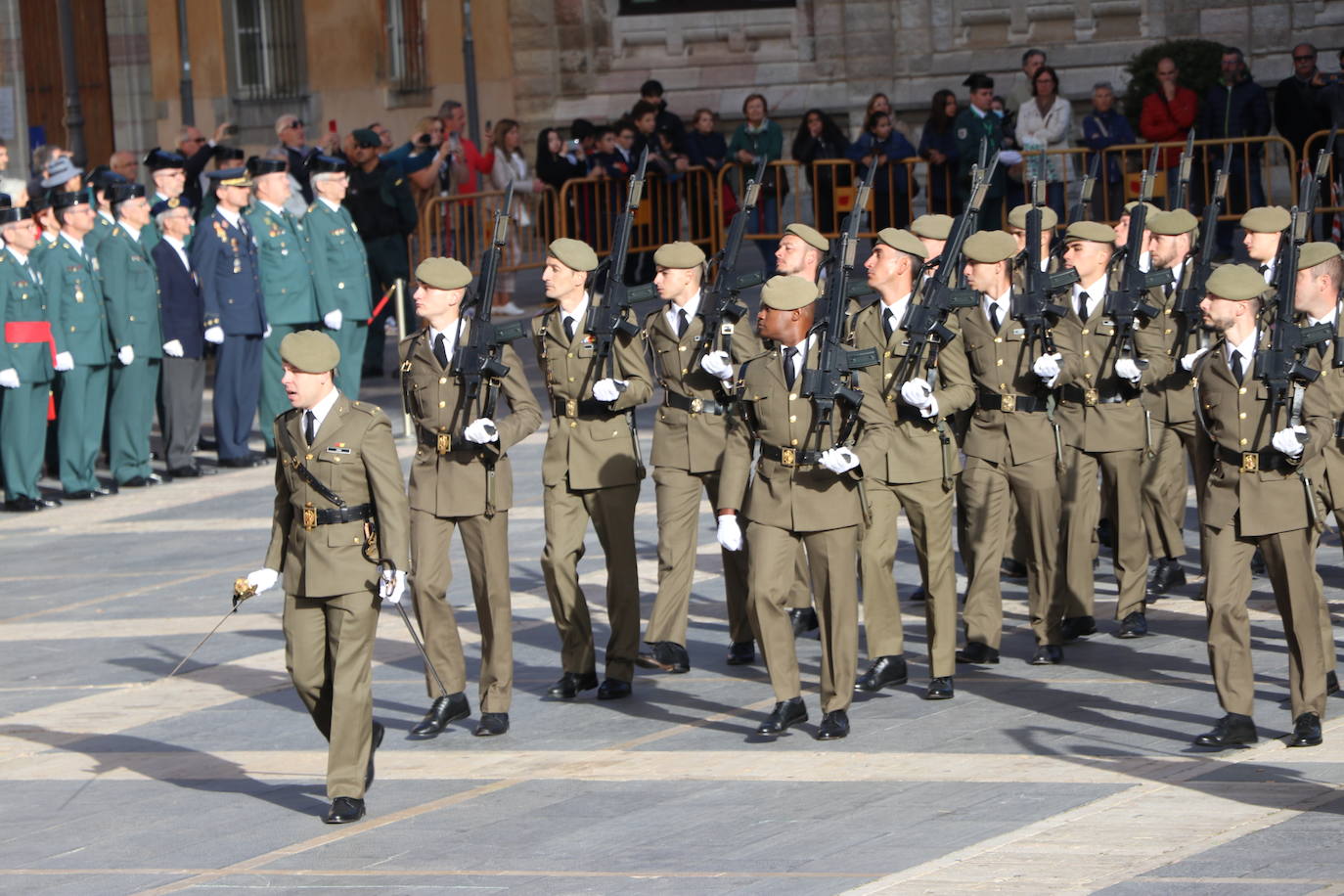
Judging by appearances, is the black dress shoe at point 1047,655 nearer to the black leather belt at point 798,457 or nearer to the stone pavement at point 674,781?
the stone pavement at point 674,781

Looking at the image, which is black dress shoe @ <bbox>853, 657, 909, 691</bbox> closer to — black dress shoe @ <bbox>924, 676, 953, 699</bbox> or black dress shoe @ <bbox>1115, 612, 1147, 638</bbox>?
black dress shoe @ <bbox>924, 676, 953, 699</bbox>

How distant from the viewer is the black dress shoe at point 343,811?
8.09m

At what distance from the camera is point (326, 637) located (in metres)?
8.34

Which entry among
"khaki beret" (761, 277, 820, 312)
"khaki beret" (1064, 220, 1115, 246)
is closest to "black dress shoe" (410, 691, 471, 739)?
"khaki beret" (761, 277, 820, 312)

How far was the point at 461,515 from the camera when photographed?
9367mm

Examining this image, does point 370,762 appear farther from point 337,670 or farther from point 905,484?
point 905,484

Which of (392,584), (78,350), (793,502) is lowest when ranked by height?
(392,584)

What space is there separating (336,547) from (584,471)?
1.93m

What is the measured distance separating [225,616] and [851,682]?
376 centimetres

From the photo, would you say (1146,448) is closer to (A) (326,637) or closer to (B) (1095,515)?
(B) (1095,515)

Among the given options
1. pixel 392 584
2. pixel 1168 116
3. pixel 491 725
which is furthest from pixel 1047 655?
pixel 1168 116

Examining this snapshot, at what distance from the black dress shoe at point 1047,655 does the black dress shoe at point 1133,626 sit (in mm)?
515

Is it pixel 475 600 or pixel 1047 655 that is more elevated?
pixel 475 600

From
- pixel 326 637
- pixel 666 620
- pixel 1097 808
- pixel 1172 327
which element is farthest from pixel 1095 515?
pixel 326 637
